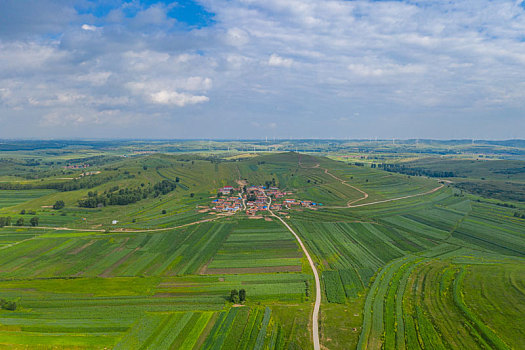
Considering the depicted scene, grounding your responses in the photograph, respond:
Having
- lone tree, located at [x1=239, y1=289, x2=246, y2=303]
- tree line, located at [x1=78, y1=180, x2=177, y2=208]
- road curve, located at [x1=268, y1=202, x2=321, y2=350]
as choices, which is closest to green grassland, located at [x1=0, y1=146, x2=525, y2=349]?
road curve, located at [x1=268, y1=202, x2=321, y2=350]

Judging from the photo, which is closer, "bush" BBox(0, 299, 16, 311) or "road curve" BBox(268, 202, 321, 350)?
"road curve" BBox(268, 202, 321, 350)

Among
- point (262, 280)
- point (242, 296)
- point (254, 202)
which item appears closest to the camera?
point (242, 296)

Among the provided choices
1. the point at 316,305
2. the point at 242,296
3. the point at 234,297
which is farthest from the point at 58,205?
the point at 316,305

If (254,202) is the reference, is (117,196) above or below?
above

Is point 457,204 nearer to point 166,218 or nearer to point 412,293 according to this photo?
point 412,293

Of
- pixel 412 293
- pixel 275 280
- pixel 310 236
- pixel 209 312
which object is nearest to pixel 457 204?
pixel 310 236

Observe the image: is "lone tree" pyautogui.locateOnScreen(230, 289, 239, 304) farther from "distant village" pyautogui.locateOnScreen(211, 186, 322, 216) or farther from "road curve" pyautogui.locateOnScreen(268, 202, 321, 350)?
"distant village" pyautogui.locateOnScreen(211, 186, 322, 216)

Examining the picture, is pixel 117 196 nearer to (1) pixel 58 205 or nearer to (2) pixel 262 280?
(1) pixel 58 205
